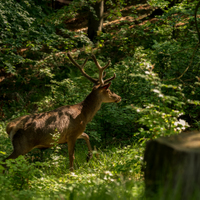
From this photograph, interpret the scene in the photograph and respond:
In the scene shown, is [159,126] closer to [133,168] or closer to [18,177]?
[133,168]

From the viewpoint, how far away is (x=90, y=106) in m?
6.82

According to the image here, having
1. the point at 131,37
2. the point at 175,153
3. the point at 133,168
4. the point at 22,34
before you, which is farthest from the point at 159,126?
the point at 131,37

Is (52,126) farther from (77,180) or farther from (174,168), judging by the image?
(174,168)

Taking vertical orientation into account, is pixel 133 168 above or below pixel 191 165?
below

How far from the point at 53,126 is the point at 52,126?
2 centimetres

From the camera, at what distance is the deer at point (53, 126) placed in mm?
5898

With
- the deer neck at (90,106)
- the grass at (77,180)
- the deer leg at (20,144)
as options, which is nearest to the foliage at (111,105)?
the grass at (77,180)

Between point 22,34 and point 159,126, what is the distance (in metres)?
7.79

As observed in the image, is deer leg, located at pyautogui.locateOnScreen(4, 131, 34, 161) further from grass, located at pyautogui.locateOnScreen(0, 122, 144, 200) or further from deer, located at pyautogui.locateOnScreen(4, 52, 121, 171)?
grass, located at pyautogui.locateOnScreen(0, 122, 144, 200)

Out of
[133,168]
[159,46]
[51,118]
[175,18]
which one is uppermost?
[175,18]

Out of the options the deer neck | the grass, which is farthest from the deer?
the grass

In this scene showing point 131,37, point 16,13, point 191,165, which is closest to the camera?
point 191,165

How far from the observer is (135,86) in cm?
812

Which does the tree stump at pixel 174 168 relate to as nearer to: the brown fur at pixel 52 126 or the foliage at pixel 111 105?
the foliage at pixel 111 105
